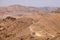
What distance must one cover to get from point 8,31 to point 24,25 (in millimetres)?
2940

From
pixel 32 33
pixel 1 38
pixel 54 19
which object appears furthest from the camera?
pixel 54 19

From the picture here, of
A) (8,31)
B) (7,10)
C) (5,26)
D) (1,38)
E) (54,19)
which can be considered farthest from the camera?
(7,10)

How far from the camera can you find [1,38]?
2256cm

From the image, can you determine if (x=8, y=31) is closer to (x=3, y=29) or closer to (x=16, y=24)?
(x=3, y=29)

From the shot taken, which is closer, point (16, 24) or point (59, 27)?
point (59, 27)

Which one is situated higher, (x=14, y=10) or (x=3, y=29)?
(x=3, y=29)

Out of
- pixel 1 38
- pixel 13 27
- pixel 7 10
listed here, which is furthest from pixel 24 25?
pixel 7 10

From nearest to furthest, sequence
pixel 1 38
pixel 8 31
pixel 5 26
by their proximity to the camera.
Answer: pixel 1 38
pixel 8 31
pixel 5 26

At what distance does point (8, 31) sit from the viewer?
2559 cm

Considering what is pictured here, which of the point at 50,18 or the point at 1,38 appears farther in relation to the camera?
the point at 50,18

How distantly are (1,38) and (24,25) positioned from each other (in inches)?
213

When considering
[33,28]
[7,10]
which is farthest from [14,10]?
[33,28]

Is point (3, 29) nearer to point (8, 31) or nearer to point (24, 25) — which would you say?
point (8, 31)

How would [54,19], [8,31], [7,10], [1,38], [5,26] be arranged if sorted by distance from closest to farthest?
1. [1,38]
2. [8,31]
3. [5,26]
4. [54,19]
5. [7,10]
